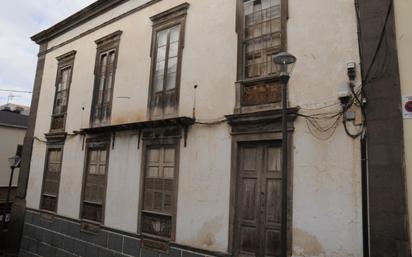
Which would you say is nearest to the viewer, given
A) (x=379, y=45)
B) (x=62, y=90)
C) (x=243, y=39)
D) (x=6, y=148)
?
(x=379, y=45)

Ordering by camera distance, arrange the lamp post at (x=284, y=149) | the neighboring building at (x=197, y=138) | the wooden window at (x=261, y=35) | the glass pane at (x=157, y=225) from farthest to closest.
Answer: the glass pane at (x=157, y=225), the wooden window at (x=261, y=35), the neighboring building at (x=197, y=138), the lamp post at (x=284, y=149)

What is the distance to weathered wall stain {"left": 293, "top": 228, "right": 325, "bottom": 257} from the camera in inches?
252

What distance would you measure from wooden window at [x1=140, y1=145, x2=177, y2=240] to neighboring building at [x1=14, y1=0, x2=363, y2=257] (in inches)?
1.2

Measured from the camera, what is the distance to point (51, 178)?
1308cm

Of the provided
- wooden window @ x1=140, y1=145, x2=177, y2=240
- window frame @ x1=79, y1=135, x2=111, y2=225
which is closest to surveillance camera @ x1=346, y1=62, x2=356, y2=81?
wooden window @ x1=140, y1=145, x2=177, y2=240

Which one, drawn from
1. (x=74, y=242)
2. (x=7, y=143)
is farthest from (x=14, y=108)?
(x=74, y=242)

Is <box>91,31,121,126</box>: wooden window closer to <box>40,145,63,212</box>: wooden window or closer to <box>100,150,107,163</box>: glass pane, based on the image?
<box>100,150,107,163</box>: glass pane

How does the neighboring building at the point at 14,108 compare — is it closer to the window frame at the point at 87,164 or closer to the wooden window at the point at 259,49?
the window frame at the point at 87,164

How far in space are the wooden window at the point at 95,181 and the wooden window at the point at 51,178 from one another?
5.86 feet

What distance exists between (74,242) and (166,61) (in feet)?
20.6

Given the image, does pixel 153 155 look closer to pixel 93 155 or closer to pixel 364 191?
pixel 93 155

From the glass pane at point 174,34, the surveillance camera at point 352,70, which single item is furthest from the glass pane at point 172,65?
the surveillance camera at point 352,70

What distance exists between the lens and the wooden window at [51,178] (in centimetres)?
1266

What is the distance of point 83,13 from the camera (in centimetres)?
1303
